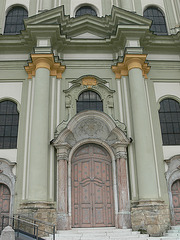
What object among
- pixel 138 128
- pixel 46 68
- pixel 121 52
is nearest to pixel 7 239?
pixel 138 128

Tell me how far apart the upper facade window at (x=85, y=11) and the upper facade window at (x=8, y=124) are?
642 cm

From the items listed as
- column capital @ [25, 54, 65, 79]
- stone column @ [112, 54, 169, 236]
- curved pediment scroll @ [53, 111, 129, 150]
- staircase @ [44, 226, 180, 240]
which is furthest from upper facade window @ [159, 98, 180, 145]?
column capital @ [25, 54, 65, 79]

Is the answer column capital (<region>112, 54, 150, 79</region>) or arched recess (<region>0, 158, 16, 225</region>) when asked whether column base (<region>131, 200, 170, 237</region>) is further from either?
column capital (<region>112, 54, 150, 79</region>)

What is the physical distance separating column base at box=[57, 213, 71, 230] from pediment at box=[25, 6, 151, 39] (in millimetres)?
8303

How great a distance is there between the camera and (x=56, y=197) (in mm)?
11180

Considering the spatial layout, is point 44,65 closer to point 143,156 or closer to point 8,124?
point 8,124

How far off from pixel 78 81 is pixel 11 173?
511 centimetres

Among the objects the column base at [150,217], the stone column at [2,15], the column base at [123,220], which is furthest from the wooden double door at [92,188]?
the stone column at [2,15]

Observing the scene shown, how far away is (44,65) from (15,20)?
14.2 feet

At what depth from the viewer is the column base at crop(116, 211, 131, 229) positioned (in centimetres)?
1068

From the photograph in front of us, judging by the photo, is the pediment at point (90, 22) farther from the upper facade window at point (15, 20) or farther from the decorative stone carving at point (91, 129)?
the decorative stone carving at point (91, 129)

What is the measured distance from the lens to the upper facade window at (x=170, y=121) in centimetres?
1259

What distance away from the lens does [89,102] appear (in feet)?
42.8

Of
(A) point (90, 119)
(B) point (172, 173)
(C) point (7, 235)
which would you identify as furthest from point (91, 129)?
(C) point (7, 235)
